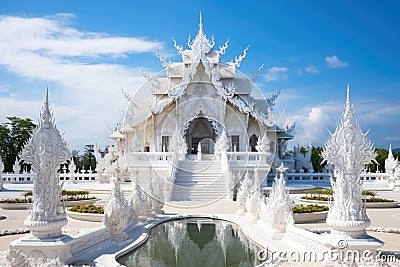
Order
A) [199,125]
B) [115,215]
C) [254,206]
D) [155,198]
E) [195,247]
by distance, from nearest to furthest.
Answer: [115,215], [195,247], [254,206], [155,198], [199,125]

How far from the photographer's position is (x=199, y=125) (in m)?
30.6

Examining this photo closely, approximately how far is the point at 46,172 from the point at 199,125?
23.4 m

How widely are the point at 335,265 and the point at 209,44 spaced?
26513 mm

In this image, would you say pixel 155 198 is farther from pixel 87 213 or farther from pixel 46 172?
pixel 46 172

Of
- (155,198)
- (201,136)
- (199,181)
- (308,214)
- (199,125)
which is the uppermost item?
(199,125)

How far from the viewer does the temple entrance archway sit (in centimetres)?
3000

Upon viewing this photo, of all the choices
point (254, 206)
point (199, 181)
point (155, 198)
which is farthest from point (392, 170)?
point (155, 198)

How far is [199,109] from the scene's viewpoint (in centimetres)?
2767

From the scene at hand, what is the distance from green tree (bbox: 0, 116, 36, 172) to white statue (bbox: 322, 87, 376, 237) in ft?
109

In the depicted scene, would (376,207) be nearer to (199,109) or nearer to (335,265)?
(335,265)

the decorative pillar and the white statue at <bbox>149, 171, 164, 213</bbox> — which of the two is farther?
the white statue at <bbox>149, 171, 164, 213</bbox>

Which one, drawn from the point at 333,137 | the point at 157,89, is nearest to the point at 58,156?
the point at 333,137

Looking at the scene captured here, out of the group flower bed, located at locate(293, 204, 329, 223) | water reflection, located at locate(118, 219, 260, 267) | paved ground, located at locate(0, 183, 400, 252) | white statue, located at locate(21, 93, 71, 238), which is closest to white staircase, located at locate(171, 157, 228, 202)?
paved ground, located at locate(0, 183, 400, 252)
